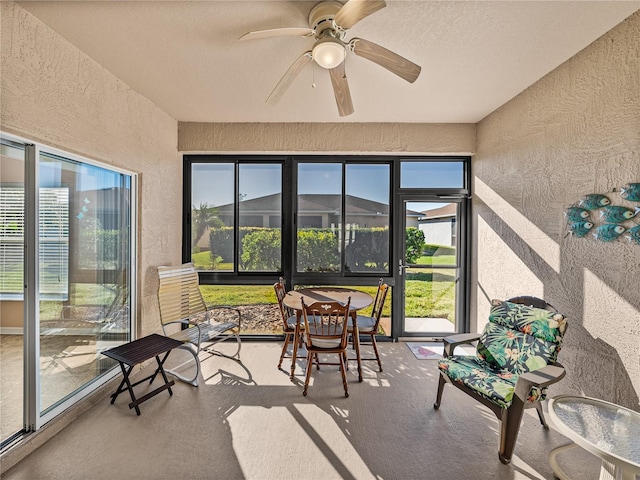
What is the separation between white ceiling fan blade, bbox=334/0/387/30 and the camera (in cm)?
140

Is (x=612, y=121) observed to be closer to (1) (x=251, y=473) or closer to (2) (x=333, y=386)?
(2) (x=333, y=386)

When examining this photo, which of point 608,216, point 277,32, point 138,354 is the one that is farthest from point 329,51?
point 138,354

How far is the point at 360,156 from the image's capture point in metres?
3.78

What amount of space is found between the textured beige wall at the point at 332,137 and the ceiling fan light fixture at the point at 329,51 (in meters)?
1.87

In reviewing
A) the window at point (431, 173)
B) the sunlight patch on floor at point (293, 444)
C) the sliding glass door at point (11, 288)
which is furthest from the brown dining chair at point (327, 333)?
the window at point (431, 173)

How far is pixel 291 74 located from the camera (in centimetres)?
196

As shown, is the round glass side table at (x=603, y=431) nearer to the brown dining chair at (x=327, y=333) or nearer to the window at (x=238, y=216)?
the brown dining chair at (x=327, y=333)

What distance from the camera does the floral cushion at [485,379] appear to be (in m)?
1.86

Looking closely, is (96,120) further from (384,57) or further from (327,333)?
(327,333)

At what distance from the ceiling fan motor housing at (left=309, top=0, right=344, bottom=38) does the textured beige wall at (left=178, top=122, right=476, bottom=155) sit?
72.2 inches

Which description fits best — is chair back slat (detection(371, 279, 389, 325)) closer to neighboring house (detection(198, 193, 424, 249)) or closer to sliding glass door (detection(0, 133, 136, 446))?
neighboring house (detection(198, 193, 424, 249))

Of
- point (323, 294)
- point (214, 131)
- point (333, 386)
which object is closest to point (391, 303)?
point (323, 294)

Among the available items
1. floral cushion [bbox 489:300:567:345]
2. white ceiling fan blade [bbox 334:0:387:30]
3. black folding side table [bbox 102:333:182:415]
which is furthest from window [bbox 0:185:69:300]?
floral cushion [bbox 489:300:567:345]

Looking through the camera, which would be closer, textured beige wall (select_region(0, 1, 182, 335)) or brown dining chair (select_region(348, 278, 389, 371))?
textured beige wall (select_region(0, 1, 182, 335))
